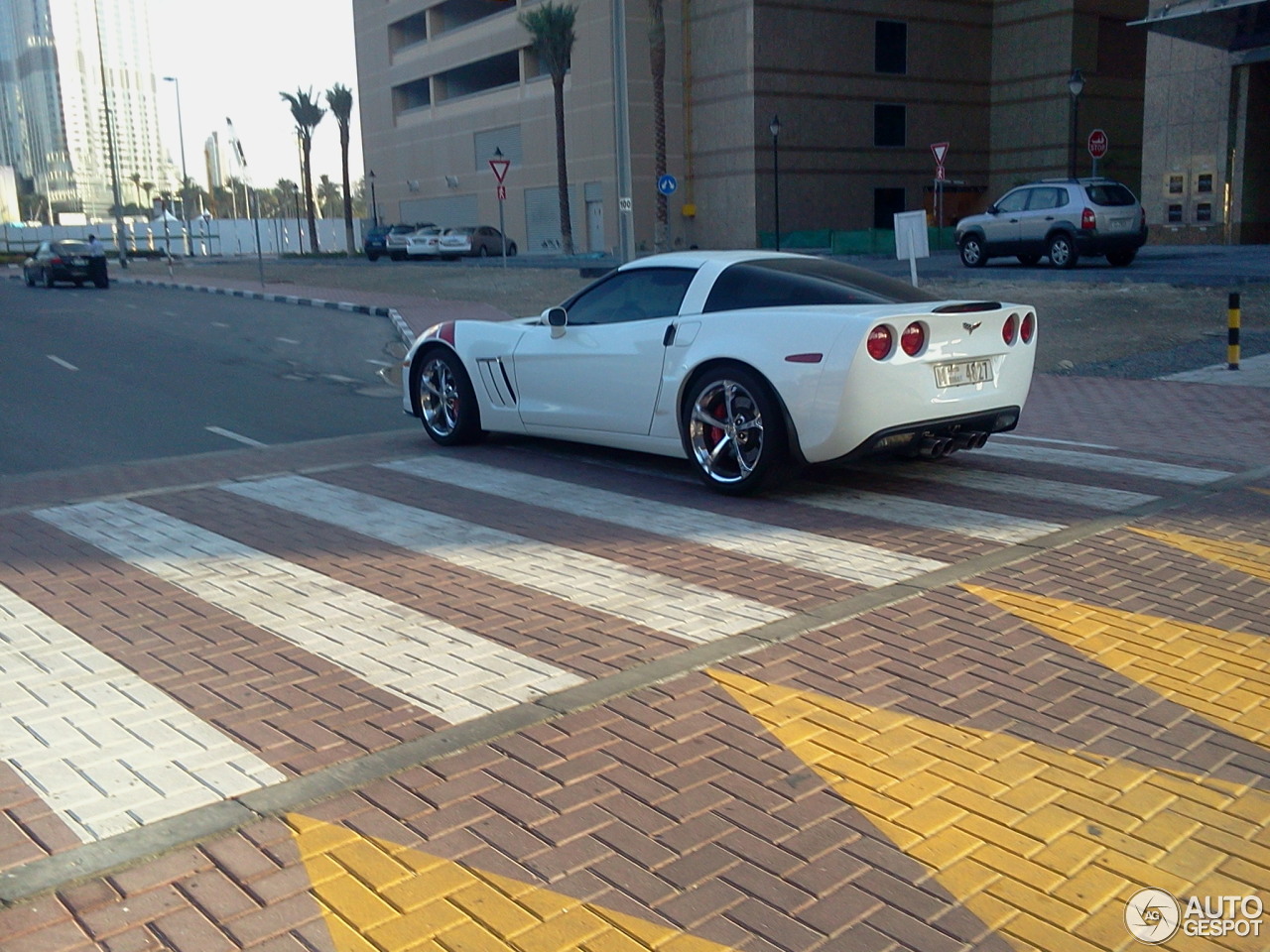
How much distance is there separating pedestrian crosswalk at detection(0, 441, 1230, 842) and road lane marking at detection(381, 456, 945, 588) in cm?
2

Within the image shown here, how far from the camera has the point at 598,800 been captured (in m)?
3.53

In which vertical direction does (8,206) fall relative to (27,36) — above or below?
below

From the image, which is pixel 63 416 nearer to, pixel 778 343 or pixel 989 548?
pixel 778 343

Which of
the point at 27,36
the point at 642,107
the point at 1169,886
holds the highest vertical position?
the point at 27,36

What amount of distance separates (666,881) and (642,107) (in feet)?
172

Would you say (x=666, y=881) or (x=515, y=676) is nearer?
(x=666, y=881)

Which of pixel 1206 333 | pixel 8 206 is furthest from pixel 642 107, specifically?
pixel 8 206

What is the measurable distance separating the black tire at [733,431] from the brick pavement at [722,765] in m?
0.67

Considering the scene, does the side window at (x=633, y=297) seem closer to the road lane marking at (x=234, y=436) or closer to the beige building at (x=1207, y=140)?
the road lane marking at (x=234, y=436)

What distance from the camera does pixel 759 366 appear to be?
23.0 ft

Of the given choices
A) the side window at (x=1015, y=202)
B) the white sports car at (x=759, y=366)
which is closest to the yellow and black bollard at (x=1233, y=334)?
the white sports car at (x=759, y=366)

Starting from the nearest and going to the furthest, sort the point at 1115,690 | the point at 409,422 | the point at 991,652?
the point at 1115,690 → the point at 991,652 → the point at 409,422

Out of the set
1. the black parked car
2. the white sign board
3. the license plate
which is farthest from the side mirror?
the black parked car

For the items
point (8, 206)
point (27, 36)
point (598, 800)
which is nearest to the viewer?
point (598, 800)
